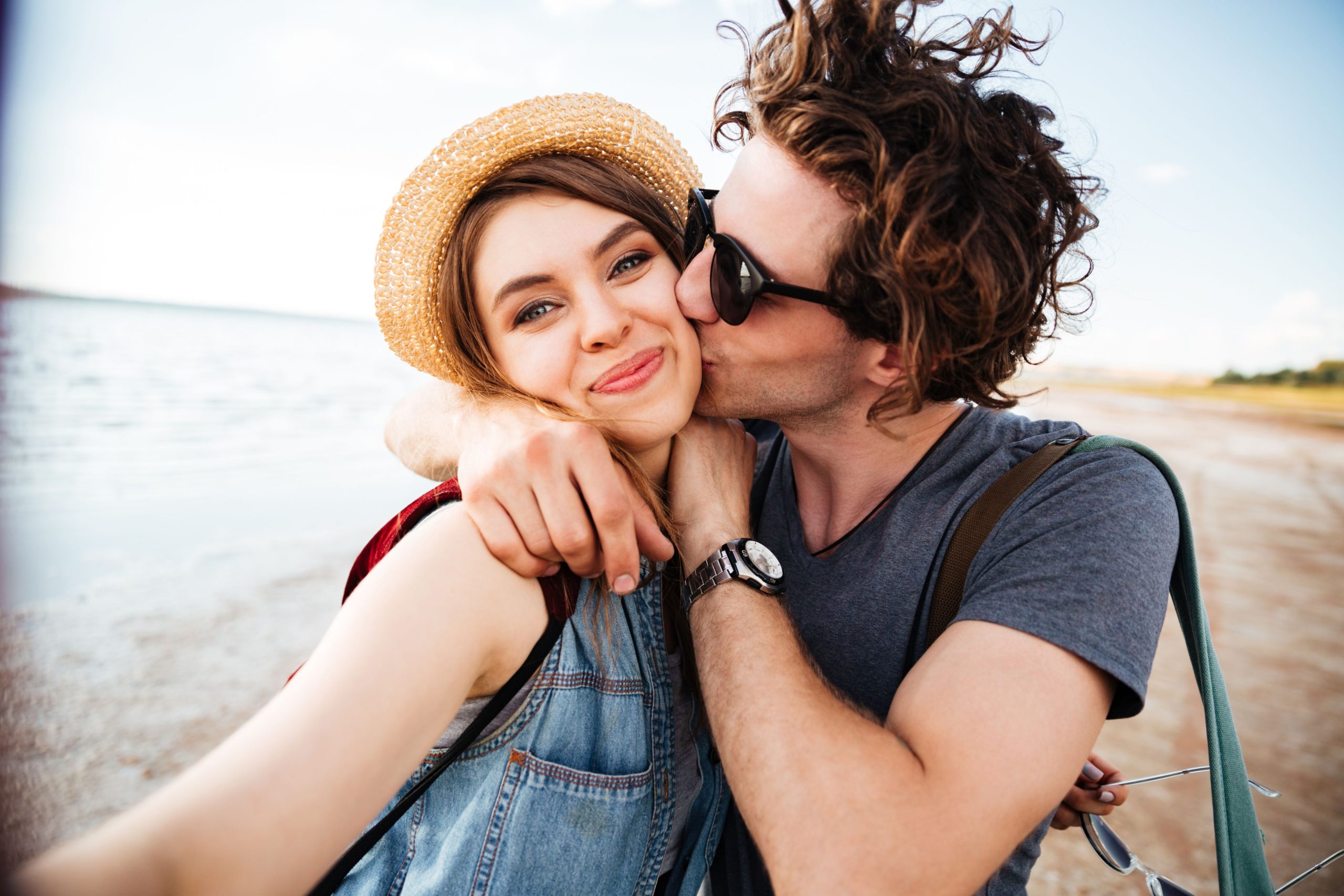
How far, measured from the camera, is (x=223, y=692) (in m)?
4.83

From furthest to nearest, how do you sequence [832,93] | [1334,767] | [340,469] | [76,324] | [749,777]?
[76,324]
[340,469]
[1334,767]
[832,93]
[749,777]

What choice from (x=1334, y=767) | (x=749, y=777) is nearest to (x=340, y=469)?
(x=749, y=777)

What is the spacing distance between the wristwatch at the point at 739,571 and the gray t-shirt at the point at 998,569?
0.35ft

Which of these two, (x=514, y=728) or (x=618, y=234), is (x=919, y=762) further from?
(x=618, y=234)

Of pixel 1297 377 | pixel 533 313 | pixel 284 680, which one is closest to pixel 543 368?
pixel 533 313

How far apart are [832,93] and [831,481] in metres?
1.26

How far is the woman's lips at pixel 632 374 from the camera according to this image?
6.52ft

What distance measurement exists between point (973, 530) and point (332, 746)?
1.57 m

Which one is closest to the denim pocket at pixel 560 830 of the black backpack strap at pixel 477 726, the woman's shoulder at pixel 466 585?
the black backpack strap at pixel 477 726

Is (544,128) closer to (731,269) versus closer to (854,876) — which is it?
(731,269)

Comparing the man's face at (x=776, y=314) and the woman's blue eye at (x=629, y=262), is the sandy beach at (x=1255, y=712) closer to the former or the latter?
the man's face at (x=776, y=314)

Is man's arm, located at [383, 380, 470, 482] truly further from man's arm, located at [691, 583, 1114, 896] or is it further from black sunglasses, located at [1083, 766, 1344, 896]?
black sunglasses, located at [1083, 766, 1344, 896]

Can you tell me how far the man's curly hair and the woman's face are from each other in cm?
63

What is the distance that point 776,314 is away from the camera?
2.26 m
